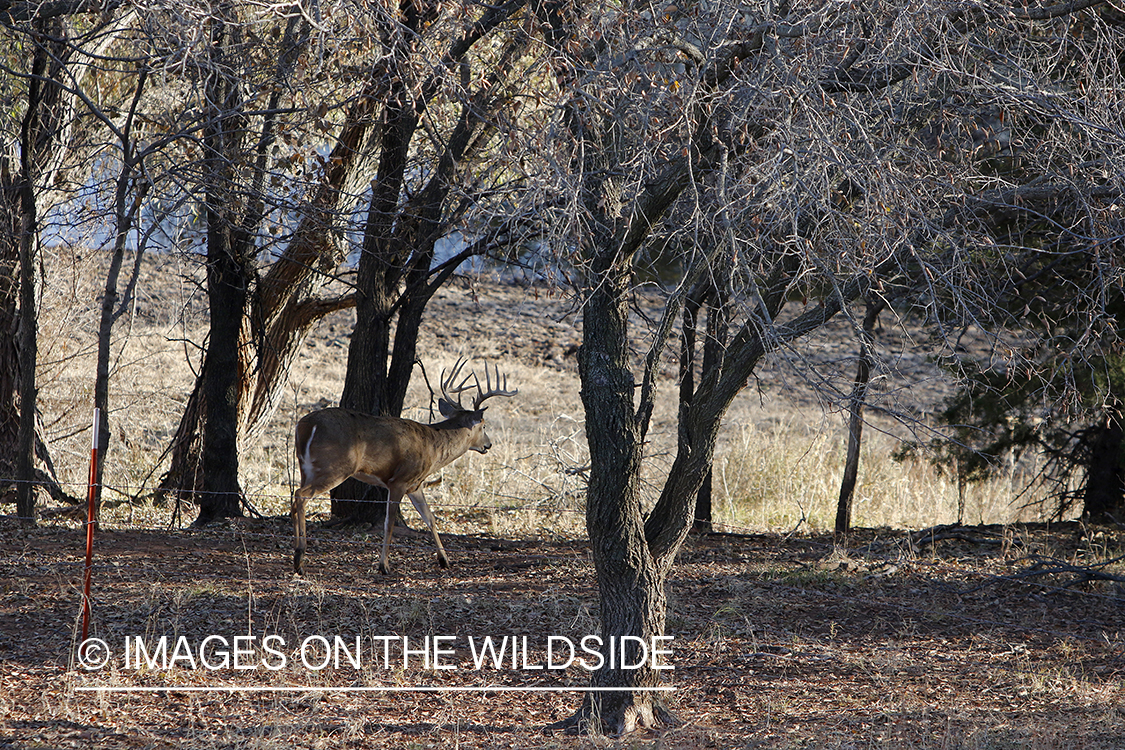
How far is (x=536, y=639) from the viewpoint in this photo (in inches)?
289

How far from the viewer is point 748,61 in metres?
6.32

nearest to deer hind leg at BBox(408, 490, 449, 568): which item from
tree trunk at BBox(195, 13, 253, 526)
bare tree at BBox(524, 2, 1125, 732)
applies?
tree trunk at BBox(195, 13, 253, 526)

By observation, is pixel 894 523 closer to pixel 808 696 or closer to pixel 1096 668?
pixel 1096 668

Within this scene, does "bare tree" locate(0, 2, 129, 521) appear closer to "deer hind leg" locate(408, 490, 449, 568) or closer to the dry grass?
the dry grass

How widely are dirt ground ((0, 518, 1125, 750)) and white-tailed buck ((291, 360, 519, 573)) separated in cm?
49

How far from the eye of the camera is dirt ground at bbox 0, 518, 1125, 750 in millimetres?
5707

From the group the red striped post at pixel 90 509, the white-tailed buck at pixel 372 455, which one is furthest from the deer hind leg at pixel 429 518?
the red striped post at pixel 90 509

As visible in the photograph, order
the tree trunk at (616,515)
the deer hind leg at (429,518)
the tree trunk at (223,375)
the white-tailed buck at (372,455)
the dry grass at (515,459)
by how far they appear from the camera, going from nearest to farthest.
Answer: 1. the tree trunk at (616,515)
2. the white-tailed buck at (372,455)
3. the deer hind leg at (429,518)
4. the tree trunk at (223,375)
5. the dry grass at (515,459)

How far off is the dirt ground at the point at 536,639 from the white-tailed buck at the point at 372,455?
1.59 feet

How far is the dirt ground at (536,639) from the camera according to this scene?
5707 mm

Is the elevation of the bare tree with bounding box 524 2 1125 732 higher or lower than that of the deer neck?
higher

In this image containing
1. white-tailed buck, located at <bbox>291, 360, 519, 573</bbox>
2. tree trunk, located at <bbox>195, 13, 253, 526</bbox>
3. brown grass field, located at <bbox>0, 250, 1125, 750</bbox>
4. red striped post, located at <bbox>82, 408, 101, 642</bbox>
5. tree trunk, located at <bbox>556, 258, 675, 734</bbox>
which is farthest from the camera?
tree trunk, located at <bbox>195, 13, 253, 526</bbox>

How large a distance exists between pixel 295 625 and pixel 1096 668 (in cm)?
536

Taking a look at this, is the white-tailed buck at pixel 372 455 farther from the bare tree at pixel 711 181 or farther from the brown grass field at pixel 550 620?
the bare tree at pixel 711 181
